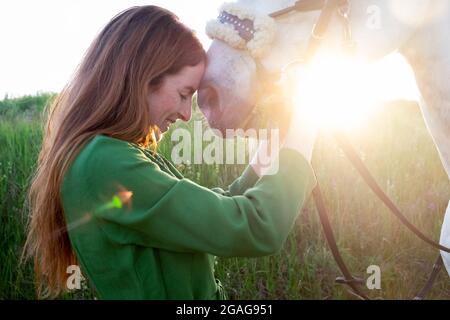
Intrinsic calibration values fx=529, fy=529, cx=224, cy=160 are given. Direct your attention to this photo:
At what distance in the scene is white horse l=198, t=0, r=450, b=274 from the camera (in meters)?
1.57

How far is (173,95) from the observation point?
1.51 m

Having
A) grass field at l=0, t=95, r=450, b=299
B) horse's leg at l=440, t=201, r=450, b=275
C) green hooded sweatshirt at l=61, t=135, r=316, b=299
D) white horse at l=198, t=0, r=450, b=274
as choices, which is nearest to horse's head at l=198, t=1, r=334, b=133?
white horse at l=198, t=0, r=450, b=274

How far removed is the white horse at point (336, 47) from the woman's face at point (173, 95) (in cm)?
5

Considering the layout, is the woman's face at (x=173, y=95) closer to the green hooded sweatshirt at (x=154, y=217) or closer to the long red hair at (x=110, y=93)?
the long red hair at (x=110, y=93)

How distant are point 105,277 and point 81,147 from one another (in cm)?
33

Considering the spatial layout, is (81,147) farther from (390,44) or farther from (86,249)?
(390,44)

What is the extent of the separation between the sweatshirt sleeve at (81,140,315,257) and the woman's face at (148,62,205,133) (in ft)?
0.85

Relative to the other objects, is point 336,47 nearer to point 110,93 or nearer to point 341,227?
point 110,93

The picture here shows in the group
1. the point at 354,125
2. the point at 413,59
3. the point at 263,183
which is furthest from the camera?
the point at 354,125

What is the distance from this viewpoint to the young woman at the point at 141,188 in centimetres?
124

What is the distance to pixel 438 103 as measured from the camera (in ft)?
5.44

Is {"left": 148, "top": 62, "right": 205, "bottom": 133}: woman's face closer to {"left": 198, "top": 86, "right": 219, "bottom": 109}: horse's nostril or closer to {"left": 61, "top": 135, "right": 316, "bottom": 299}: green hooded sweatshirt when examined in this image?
{"left": 198, "top": 86, "right": 219, "bottom": 109}: horse's nostril

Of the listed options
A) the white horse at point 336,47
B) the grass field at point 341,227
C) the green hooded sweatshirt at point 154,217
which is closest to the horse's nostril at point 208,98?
the white horse at point 336,47

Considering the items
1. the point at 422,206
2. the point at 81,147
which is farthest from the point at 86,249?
the point at 422,206
